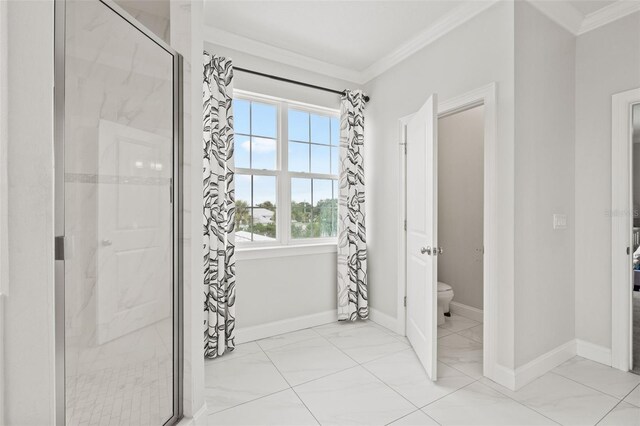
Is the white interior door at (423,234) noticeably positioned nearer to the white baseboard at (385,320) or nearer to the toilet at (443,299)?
the white baseboard at (385,320)

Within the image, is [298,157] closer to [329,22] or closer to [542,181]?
[329,22]

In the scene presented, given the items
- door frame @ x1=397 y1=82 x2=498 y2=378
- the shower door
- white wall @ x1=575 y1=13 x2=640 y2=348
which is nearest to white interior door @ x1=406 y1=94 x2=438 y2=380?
door frame @ x1=397 y1=82 x2=498 y2=378

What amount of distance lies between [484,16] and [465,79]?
42 cm

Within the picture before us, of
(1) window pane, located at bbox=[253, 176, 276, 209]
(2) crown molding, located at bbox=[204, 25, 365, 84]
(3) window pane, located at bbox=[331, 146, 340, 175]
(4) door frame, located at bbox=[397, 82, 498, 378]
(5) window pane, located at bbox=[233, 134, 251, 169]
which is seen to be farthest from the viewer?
(3) window pane, located at bbox=[331, 146, 340, 175]

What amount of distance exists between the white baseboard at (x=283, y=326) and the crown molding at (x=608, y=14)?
3.24 m

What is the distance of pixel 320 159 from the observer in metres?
3.28

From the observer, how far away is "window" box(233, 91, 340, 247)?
2.86 meters

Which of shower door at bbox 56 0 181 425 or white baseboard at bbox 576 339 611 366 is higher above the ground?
shower door at bbox 56 0 181 425

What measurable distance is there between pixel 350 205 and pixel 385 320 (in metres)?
1.21

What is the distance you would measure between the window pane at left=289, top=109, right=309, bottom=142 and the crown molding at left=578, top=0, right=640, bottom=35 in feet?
7.81

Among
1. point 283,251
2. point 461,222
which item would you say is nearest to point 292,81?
point 283,251

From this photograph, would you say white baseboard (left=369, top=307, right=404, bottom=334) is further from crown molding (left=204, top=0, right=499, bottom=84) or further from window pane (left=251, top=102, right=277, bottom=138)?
crown molding (left=204, top=0, right=499, bottom=84)

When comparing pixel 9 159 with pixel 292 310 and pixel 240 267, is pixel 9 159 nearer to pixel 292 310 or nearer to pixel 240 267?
pixel 240 267

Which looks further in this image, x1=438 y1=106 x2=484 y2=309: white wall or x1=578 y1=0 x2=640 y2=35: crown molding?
x1=438 y1=106 x2=484 y2=309: white wall
